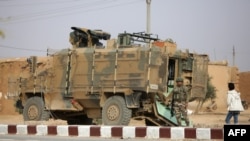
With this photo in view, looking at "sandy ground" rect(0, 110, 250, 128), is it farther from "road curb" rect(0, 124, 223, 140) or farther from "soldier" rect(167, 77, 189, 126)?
"road curb" rect(0, 124, 223, 140)

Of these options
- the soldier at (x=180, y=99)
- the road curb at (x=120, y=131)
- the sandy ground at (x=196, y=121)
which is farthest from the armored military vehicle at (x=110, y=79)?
the road curb at (x=120, y=131)

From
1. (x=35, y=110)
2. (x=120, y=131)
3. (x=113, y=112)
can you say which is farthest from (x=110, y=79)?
(x=35, y=110)

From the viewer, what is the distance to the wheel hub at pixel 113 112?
1416cm

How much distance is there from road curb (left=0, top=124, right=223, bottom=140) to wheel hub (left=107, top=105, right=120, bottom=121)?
212 cm

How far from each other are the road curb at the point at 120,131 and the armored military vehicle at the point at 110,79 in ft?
6.72

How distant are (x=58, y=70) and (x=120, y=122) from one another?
329 centimetres

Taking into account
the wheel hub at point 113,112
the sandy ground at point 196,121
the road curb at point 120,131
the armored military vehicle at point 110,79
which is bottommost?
the sandy ground at point 196,121

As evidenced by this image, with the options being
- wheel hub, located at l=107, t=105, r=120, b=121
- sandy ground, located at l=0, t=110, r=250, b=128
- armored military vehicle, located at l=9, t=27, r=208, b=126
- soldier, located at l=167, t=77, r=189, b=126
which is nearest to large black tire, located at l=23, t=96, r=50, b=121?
armored military vehicle, located at l=9, t=27, r=208, b=126

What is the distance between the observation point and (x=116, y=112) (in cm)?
1417

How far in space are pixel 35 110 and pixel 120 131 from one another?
5.71 m

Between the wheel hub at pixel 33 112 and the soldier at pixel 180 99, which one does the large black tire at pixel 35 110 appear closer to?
the wheel hub at pixel 33 112

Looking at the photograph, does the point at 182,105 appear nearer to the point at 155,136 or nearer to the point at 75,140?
the point at 155,136

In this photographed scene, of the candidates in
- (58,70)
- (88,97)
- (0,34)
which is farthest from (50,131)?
(0,34)

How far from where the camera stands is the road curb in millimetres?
10617
